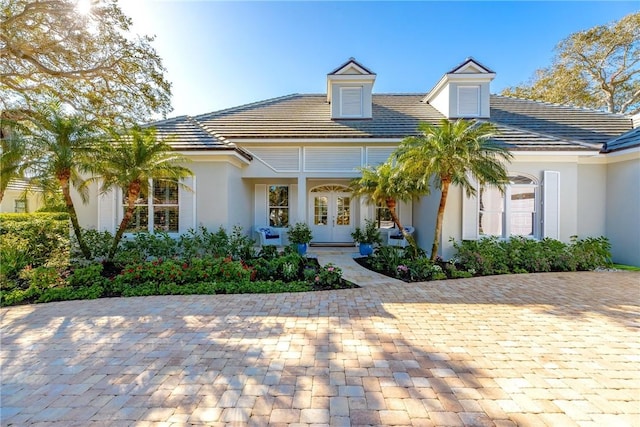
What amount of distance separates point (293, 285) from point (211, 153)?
207 inches

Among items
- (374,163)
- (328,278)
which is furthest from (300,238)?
(374,163)

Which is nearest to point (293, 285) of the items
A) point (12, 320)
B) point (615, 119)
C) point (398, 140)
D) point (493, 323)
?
point (493, 323)

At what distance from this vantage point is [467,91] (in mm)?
12062

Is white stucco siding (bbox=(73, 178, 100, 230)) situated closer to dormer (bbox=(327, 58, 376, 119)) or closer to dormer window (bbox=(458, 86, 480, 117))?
dormer (bbox=(327, 58, 376, 119))

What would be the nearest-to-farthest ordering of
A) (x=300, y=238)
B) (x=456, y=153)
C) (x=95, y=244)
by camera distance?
1. (x=456, y=153)
2. (x=95, y=244)
3. (x=300, y=238)

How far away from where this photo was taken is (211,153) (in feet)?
29.1

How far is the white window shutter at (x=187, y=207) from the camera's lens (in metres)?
9.12

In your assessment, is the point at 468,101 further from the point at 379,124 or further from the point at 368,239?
the point at 368,239

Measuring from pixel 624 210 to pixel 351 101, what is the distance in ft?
35.6

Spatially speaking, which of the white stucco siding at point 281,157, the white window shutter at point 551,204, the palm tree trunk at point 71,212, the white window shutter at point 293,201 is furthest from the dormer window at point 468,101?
the palm tree trunk at point 71,212

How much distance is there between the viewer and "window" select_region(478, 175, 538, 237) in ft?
30.5

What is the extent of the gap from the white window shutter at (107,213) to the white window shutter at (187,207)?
224 centimetres

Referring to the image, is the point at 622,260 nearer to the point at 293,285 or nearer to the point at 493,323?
the point at 493,323

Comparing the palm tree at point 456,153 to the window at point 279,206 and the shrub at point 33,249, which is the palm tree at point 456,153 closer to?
the window at point 279,206
